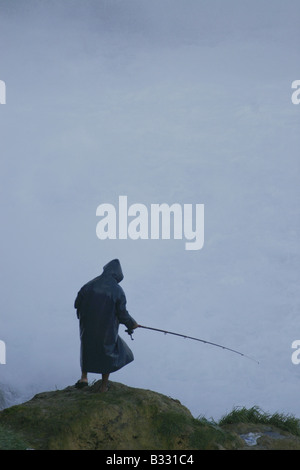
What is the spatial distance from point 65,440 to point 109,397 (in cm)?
86

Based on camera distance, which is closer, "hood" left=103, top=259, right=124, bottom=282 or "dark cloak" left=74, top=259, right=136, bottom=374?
"dark cloak" left=74, top=259, right=136, bottom=374

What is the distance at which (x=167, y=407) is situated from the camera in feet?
17.7

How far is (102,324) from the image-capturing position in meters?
5.74

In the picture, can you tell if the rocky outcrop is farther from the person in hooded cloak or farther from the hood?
the hood

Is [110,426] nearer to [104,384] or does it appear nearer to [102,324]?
[104,384]

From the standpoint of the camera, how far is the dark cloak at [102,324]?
5707mm

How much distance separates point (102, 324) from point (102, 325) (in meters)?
0.01

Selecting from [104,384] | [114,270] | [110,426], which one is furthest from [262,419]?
[114,270]

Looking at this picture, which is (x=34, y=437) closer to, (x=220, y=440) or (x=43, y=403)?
(x=43, y=403)

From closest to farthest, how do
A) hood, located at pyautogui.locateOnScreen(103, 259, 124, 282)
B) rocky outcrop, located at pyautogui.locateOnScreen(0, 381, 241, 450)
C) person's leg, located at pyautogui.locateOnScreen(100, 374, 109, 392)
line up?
rocky outcrop, located at pyautogui.locateOnScreen(0, 381, 241, 450), person's leg, located at pyautogui.locateOnScreen(100, 374, 109, 392), hood, located at pyautogui.locateOnScreen(103, 259, 124, 282)

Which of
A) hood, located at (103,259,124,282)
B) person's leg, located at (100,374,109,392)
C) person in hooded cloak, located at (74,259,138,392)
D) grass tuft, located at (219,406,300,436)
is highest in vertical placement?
hood, located at (103,259,124,282)

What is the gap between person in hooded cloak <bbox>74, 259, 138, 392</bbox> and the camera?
5.71 meters

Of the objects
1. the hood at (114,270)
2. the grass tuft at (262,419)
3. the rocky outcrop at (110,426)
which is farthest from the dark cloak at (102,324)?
the grass tuft at (262,419)

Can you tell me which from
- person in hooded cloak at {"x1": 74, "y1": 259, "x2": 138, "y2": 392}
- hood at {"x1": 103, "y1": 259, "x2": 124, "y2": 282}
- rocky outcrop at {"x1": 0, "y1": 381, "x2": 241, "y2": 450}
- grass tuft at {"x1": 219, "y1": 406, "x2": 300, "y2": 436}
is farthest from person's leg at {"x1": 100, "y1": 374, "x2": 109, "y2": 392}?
grass tuft at {"x1": 219, "y1": 406, "x2": 300, "y2": 436}
